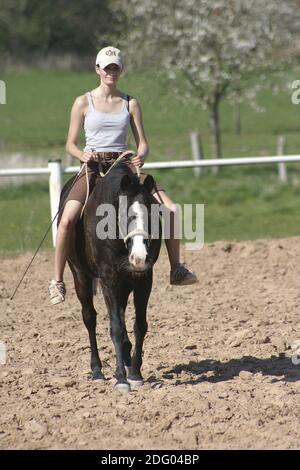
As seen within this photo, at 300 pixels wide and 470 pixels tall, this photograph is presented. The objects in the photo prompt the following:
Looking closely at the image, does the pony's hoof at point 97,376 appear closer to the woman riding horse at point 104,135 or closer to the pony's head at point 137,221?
the woman riding horse at point 104,135

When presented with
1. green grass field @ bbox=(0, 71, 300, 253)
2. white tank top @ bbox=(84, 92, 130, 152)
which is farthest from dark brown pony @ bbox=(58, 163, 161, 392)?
green grass field @ bbox=(0, 71, 300, 253)

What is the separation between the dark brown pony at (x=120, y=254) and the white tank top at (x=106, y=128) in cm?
24

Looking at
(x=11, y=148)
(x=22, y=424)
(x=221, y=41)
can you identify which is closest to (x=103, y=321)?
(x=22, y=424)

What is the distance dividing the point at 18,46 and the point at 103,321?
1527 inches

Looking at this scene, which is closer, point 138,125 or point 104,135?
point 104,135

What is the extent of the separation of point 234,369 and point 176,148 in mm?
19716

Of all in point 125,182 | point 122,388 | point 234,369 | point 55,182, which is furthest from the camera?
point 55,182

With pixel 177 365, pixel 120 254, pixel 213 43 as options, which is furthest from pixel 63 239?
pixel 213 43

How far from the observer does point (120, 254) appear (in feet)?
21.2

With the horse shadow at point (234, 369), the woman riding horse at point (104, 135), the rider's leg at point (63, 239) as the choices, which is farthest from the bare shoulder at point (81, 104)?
the horse shadow at point (234, 369)

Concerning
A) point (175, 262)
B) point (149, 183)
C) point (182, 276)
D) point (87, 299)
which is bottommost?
point (87, 299)

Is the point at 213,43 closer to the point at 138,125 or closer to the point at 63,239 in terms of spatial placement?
the point at 138,125

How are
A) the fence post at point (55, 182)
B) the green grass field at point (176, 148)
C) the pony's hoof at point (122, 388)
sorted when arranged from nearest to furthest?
the pony's hoof at point (122, 388) → the fence post at point (55, 182) → the green grass field at point (176, 148)

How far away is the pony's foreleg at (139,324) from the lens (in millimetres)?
6676
